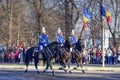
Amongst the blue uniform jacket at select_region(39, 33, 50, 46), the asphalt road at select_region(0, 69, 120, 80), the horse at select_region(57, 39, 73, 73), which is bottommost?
the asphalt road at select_region(0, 69, 120, 80)

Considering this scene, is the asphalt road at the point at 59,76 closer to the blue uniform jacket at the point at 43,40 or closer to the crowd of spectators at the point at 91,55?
the blue uniform jacket at the point at 43,40

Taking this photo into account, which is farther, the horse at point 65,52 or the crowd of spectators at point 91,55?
the crowd of spectators at point 91,55

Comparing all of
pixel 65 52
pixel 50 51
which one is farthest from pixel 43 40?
pixel 65 52

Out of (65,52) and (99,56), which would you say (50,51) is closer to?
(65,52)

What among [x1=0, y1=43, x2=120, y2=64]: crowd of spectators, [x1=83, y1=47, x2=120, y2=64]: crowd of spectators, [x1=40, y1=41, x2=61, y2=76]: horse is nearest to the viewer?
[x1=40, y1=41, x2=61, y2=76]: horse

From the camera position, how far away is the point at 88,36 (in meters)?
59.9

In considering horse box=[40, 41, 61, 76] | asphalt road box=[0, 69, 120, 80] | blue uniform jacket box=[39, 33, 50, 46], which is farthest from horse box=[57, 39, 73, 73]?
asphalt road box=[0, 69, 120, 80]

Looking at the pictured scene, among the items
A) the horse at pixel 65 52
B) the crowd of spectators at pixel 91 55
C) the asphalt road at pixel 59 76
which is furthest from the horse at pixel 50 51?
the crowd of spectators at pixel 91 55

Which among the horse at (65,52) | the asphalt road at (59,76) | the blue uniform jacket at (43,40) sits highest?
the blue uniform jacket at (43,40)

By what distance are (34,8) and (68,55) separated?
16641 mm

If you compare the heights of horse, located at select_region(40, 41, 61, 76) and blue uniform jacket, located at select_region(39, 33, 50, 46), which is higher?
blue uniform jacket, located at select_region(39, 33, 50, 46)

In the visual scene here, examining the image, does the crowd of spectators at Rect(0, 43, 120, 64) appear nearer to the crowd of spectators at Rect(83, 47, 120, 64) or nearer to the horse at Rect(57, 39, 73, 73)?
the crowd of spectators at Rect(83, 47, 120, 64)

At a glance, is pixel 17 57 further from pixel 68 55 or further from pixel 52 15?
pixel 68 55

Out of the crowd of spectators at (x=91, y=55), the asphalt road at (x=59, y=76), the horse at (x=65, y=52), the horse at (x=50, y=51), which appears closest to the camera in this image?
the asphalt road at (x=59, y=76)
